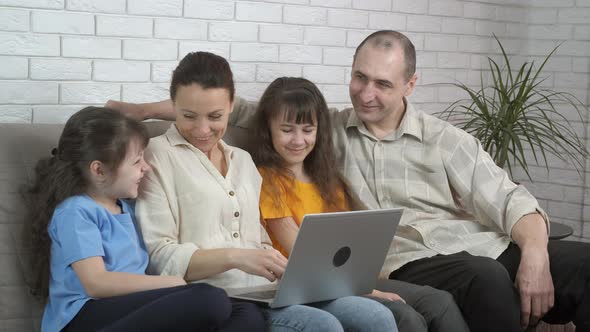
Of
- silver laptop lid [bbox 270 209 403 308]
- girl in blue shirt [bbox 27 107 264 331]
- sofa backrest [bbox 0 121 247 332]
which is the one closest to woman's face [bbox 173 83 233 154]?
girl in blue shirt [bbox 27 107 264 331]

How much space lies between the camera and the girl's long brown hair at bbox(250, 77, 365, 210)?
277 centimetres

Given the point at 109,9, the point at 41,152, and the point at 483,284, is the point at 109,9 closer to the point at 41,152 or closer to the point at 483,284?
the point at 41,152

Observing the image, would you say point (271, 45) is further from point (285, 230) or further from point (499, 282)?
point (499, 282)

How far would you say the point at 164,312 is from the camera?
2070mm

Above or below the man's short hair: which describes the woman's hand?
below

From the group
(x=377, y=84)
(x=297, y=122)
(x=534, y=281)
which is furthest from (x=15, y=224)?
(x=534, y=281)

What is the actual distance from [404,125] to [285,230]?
626mm

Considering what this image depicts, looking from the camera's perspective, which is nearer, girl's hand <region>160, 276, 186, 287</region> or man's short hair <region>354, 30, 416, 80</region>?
girl's hand <region>160, 276, 186, 287</region>

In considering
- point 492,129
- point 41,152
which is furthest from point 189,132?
point 492,129

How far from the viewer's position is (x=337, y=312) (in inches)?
94.5

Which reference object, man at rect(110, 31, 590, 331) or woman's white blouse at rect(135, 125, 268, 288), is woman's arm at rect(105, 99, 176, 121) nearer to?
man at rect(110, 31, 590, 331)

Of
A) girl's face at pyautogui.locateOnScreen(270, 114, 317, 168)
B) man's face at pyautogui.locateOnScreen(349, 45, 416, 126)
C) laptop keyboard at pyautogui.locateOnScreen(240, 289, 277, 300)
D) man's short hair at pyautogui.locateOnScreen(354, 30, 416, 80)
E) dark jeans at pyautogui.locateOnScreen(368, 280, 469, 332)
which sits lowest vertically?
dark jeans at pyautogui.locateOnScreen(368, 280, 469, 332)

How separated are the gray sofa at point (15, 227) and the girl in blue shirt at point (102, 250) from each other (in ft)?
0.13

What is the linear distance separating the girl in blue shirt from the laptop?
11 centimetres
